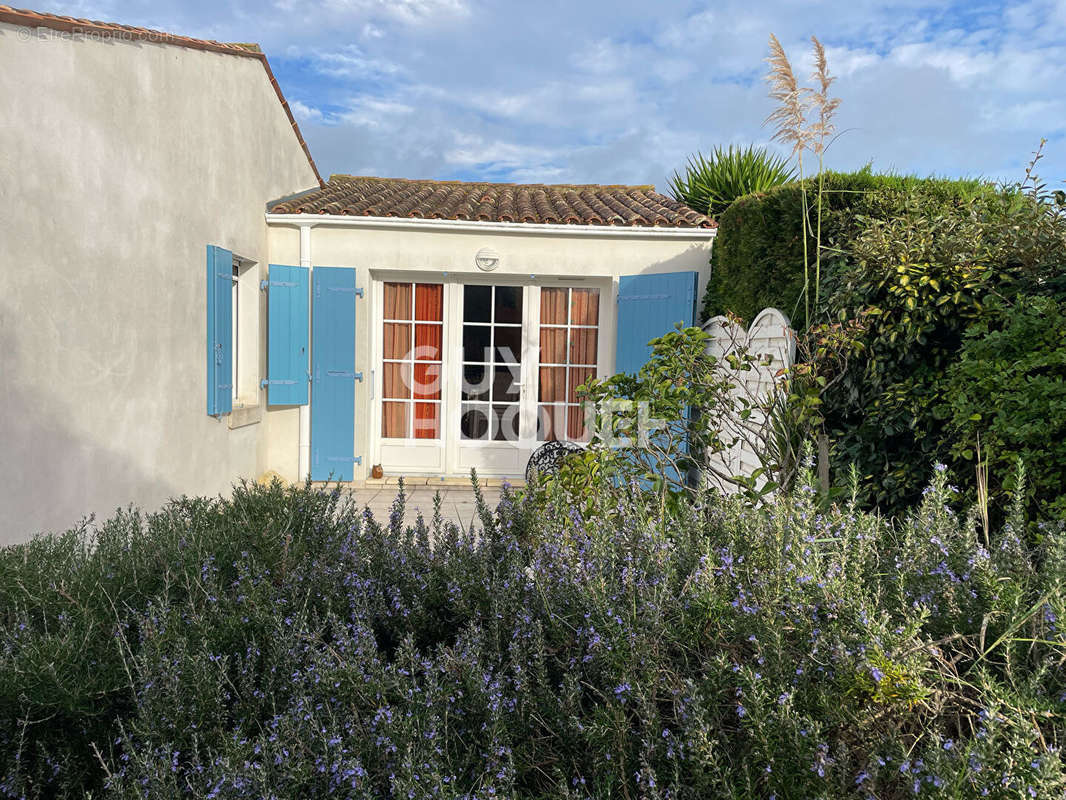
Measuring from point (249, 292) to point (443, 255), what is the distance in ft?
6.31

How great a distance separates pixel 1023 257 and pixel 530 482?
7.71 feet

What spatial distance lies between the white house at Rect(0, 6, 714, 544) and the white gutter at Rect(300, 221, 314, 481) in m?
0.02

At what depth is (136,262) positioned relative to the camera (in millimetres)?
4879

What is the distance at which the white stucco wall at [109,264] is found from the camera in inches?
152

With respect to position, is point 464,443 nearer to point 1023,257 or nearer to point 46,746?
point 1023,257

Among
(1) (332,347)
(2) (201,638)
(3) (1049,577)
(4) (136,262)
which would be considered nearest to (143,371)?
(4) (136,262)

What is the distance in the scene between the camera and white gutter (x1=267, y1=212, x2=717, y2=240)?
723cm

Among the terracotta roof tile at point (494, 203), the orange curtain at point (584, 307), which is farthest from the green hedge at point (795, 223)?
the orange curtain at point (584, 307)

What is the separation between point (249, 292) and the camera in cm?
705

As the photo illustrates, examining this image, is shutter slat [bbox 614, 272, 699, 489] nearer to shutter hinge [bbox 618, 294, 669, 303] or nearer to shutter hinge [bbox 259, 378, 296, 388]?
shutter hinge [bbox 618, 294, 669, 303]

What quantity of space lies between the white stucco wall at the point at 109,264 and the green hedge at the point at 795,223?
4.38 metres

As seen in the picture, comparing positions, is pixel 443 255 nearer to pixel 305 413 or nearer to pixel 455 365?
pixel 455 365

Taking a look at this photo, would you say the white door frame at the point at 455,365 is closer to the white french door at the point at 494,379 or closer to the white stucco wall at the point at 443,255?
the white french door at the point at 494,379

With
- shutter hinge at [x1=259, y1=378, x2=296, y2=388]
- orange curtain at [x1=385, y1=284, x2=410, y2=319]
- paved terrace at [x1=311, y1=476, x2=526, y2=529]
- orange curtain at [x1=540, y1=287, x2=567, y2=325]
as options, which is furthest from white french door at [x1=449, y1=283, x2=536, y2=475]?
shutter hinge at [x1=259, y1=378, x2=296, y2=388]
